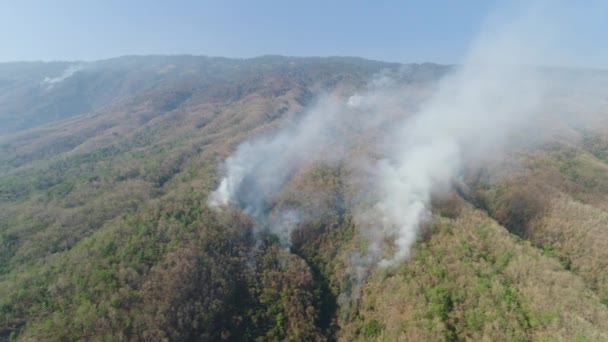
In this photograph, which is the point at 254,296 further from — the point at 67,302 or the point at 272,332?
the point at 67,302

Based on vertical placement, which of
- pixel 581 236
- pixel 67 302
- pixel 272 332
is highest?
pixel 581 236

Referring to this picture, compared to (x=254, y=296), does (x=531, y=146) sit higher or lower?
higher

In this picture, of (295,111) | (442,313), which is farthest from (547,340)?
(295,111)

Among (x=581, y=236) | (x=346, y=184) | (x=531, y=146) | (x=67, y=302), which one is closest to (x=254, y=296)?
(x=67, y=302)

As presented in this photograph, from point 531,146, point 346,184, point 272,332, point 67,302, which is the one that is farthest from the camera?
point 531,146

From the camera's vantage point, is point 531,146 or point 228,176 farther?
point 531,146

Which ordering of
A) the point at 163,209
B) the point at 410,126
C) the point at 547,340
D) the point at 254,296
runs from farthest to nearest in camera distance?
the point at 410,126, the point at 163,209, the point at 254,296, the point at 547,340

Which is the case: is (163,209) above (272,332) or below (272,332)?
above

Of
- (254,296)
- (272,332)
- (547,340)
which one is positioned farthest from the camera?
(254,296)

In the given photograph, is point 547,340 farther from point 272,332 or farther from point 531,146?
point 531,146
